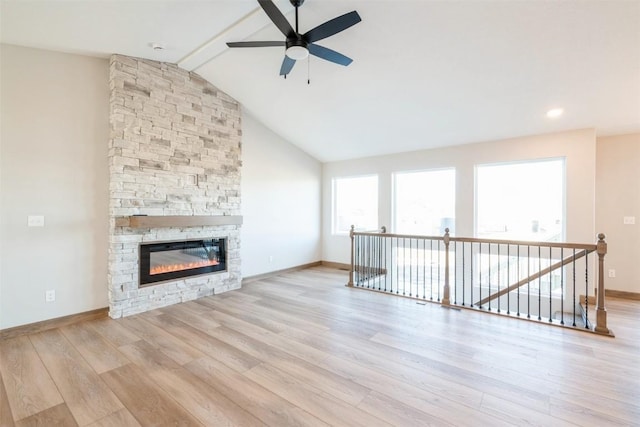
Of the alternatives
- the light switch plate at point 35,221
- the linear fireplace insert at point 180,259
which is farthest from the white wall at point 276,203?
the light switch plate at point 35,221

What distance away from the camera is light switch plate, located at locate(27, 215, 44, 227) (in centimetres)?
324

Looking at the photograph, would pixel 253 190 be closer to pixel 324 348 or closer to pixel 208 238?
pixel 208 238

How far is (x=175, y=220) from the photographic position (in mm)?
4105

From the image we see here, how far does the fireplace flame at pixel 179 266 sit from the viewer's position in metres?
4.16

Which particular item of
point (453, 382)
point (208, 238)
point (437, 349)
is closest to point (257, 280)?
point (208, 238)

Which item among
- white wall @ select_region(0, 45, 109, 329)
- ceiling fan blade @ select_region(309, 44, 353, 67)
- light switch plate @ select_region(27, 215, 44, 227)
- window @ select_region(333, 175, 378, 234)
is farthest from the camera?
window @ select_region(333, 175, 378, 234)

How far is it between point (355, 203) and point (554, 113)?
4.00 m

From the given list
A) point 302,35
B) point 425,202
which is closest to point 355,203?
point 425,202

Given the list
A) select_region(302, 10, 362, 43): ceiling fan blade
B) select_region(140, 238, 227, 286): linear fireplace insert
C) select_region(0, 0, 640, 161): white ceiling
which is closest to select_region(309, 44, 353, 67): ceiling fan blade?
select_region(302, 10, 362, 43): ceiling fan blade

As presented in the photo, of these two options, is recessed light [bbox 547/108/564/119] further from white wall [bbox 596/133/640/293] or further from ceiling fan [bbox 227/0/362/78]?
ceiling fan [bbox 227/0/362/78]

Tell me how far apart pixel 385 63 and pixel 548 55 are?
1727 mm

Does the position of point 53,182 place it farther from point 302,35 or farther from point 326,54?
point 326,54

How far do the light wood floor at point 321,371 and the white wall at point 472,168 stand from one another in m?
1.57

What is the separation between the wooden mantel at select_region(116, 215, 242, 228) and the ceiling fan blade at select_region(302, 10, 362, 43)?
299 centimetres
